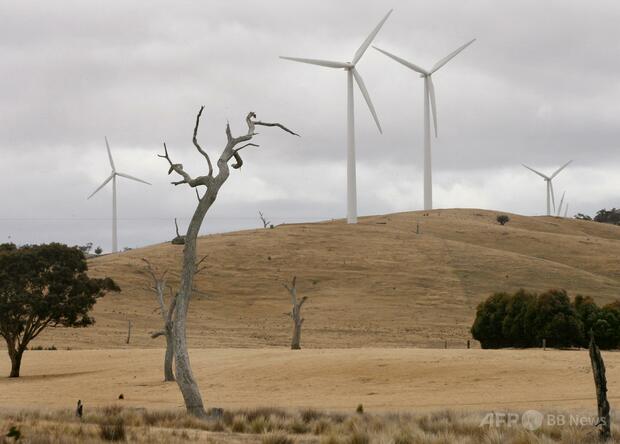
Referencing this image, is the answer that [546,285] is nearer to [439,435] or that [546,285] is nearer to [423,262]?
[423,262]

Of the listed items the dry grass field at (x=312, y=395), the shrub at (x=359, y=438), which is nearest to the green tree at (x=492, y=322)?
the dry grass field at (x=312, y=395)

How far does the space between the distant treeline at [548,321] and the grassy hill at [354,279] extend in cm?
1019

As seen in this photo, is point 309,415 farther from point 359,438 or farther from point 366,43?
point 366,43

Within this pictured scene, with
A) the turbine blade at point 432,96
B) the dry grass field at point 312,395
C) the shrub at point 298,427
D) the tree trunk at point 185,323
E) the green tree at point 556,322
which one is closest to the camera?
the dry grass field at point 312,395

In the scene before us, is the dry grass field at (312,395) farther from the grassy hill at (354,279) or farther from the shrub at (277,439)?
the grassy hill at (354,279)

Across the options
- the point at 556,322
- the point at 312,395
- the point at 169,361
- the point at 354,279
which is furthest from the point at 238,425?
the point at 354,279

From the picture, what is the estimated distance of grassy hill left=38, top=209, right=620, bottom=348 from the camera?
73125 millimetres

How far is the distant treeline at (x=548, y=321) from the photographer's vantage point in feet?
173

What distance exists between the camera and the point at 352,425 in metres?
21.6

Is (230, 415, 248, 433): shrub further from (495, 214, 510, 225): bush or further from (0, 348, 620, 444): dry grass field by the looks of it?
(495, 214, 510, 225): bush

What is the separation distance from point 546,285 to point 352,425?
7350cm

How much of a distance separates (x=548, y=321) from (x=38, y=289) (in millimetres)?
26733

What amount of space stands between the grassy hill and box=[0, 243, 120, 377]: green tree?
592 inches

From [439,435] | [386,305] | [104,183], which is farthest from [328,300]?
[439,435]
